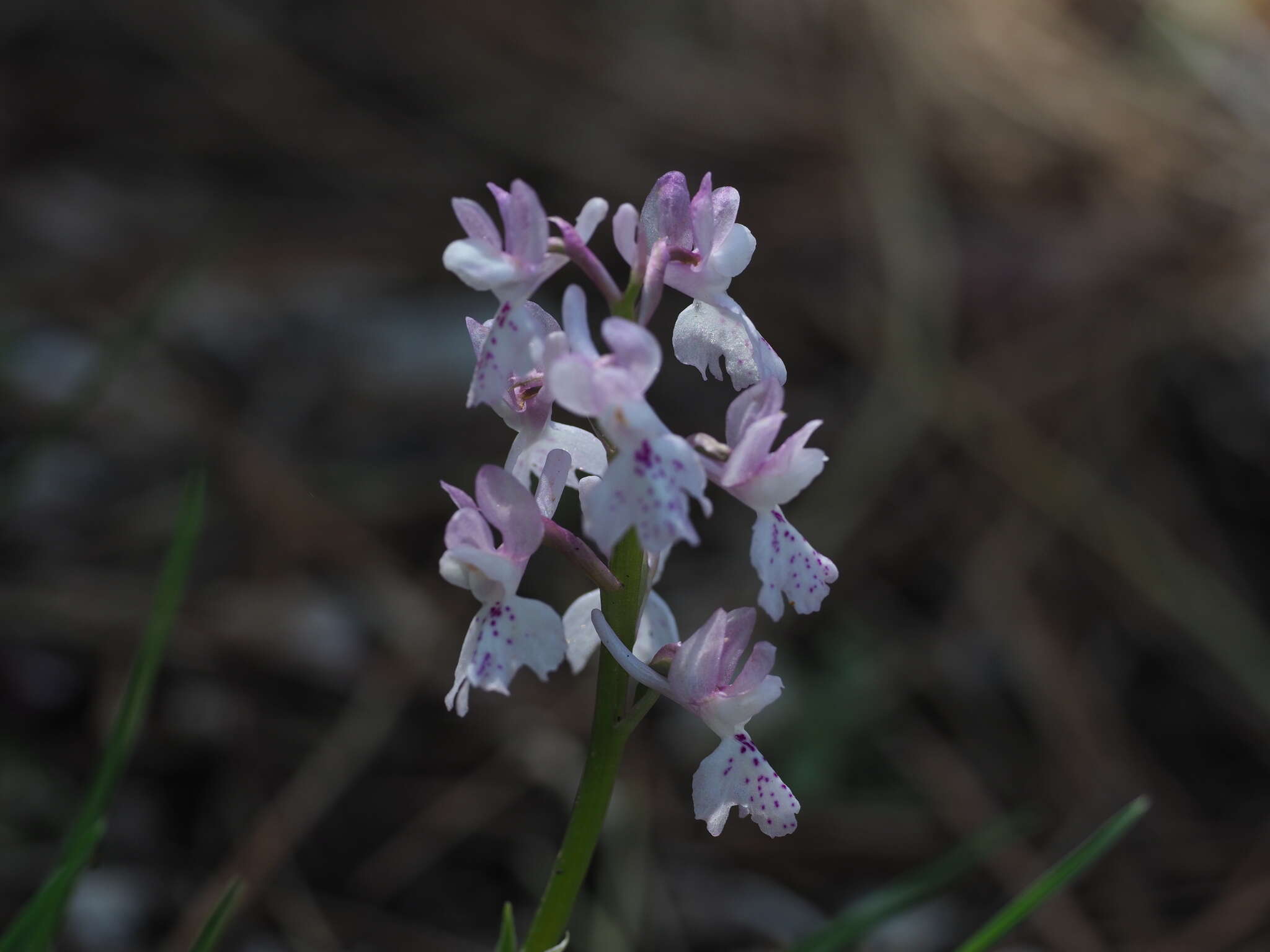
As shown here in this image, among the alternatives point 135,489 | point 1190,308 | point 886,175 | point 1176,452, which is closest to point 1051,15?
A: point 886,175

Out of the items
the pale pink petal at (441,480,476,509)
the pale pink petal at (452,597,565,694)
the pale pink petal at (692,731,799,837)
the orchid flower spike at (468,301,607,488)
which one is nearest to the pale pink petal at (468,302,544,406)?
the orchid flower spike at (468,301,607,488)

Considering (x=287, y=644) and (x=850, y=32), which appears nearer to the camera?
(x=287, y=644)

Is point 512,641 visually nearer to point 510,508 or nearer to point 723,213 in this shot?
point 510,508

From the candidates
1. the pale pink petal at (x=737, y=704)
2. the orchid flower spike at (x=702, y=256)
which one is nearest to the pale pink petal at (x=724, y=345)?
the orchid flower spike at (x=702, y=256)

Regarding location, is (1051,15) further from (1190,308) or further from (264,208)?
(264,208)

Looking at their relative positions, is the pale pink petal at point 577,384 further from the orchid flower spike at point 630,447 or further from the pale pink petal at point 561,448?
the pale pink petal at point 561,448

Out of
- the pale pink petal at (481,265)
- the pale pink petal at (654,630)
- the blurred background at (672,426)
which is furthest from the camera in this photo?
the blurred background at (672,426)
